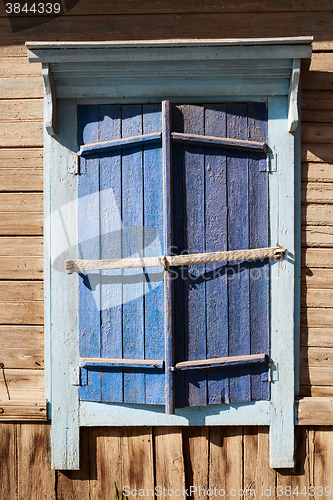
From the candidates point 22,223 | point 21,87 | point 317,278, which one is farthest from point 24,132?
point 317,278

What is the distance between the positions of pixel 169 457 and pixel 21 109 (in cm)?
221

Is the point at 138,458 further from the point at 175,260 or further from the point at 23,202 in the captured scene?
the point at 23,202

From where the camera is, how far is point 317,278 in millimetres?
2029

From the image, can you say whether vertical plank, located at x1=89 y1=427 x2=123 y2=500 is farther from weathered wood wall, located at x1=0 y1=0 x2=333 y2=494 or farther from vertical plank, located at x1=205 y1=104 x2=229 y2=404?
vertical plank, located at x1=205 y1=104 x2=229 y2=404

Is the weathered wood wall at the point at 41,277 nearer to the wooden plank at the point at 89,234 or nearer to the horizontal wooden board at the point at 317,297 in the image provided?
the horizontal wooden board at the point at 317,297

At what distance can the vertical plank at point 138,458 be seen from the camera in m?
2.02

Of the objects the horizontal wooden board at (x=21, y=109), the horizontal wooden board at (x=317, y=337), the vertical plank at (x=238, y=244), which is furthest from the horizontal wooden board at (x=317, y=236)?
the horizontal wooden board at (x=21, y=109)

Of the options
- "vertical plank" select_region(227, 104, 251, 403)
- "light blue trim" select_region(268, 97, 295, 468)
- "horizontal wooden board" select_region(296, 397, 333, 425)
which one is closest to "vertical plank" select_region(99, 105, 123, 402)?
"vertical plank" select_region(227, 104, 251, 403)

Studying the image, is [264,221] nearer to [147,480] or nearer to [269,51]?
Result: [269,51]

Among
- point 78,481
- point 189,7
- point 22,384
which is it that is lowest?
point 78,481

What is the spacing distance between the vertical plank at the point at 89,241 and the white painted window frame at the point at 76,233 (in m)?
0.05

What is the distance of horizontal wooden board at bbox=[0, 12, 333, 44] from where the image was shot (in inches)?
78.5

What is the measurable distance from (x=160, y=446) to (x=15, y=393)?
91 cm

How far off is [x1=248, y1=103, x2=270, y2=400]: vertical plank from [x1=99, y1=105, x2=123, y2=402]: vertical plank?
0.73m
